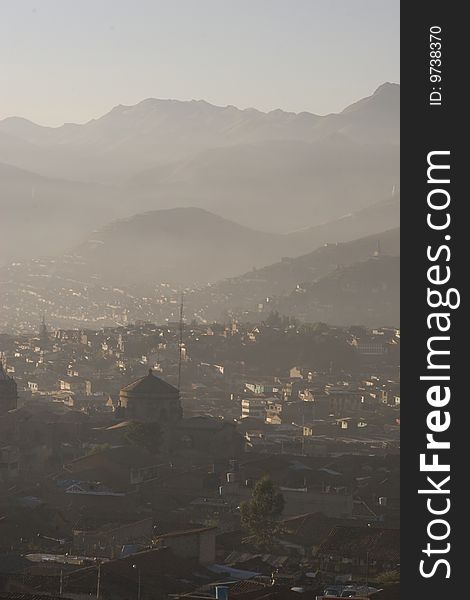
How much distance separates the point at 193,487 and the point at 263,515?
795 cm

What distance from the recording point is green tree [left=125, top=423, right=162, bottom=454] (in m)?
52.7

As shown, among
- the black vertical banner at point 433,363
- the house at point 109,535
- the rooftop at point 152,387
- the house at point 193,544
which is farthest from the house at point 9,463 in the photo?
the black vertical banner at point 433,363

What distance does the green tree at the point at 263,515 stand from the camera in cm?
3666

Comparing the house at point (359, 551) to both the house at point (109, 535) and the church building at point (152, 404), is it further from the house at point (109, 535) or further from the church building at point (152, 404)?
the church building at point (152, 404)

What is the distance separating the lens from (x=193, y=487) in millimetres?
45750

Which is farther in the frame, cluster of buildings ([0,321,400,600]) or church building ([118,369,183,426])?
church building ([118,369,183,426])

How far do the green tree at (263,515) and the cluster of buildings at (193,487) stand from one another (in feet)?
0.80

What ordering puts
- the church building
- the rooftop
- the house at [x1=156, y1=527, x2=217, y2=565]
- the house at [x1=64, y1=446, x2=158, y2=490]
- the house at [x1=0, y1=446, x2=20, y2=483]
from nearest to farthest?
the house at [x1=156, y1=527, x2=217, y2=565]
the house at [x1=64, y1=446, x2=158, y2=490]
the house at [x1=0, y1=446, x2=20, y2=483]
the church building
the rooftop

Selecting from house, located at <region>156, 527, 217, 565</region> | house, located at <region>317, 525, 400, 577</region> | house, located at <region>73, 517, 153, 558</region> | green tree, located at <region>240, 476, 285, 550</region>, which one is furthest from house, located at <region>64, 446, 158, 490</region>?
house, located at <region>156, 527, 217, 565</region>

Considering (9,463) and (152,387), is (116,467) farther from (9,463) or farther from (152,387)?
(152,387)

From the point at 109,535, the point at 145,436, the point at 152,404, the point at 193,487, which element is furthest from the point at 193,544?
the point at 152,404

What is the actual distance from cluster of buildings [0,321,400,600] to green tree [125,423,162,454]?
0.06 meters

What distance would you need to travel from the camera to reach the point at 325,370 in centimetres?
11269

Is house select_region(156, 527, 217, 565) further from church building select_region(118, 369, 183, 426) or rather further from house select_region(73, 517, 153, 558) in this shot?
church building select_region(118, 369, 183, 426)
